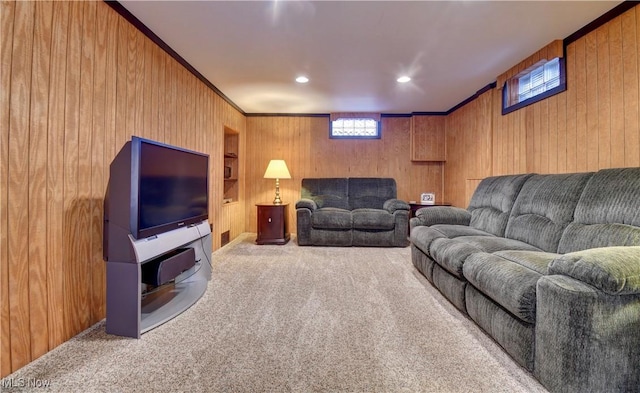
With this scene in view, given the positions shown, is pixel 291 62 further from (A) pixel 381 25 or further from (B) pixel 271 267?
(B) pixel 271 267

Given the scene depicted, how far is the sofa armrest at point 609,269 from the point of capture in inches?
42.2

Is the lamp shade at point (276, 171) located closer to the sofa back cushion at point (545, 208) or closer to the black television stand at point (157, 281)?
the black television stand at point (157, 281)

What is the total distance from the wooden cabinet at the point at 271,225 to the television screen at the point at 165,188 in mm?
1704

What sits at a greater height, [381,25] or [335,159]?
[381,25]

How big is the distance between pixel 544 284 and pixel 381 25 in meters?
2.10

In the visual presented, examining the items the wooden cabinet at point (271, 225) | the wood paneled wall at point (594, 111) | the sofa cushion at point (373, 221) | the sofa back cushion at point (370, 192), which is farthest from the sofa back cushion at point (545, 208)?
the wooden cabinet at point (271, 225)

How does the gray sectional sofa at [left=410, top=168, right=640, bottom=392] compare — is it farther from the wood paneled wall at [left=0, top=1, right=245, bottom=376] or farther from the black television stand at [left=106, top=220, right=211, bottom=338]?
the wood paneled wall at [left=0, top=1, right=245, bottom=376]

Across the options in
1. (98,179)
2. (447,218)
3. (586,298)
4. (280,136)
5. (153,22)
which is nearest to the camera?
(586,298)

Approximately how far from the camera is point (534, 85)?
2941 millimetres

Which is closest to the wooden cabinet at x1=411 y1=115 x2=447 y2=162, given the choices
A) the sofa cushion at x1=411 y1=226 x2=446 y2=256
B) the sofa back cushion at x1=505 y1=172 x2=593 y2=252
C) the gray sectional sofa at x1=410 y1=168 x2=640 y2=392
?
the gray sectional sofa at x1=410 y1=168 x2=640 y2=392

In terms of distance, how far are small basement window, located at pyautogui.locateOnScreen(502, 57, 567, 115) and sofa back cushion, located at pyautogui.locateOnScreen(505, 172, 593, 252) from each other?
0.95m

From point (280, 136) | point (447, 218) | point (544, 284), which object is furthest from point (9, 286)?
point (280, 136)

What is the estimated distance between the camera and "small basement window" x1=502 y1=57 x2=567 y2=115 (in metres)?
2.60

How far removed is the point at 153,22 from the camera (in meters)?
2.23
